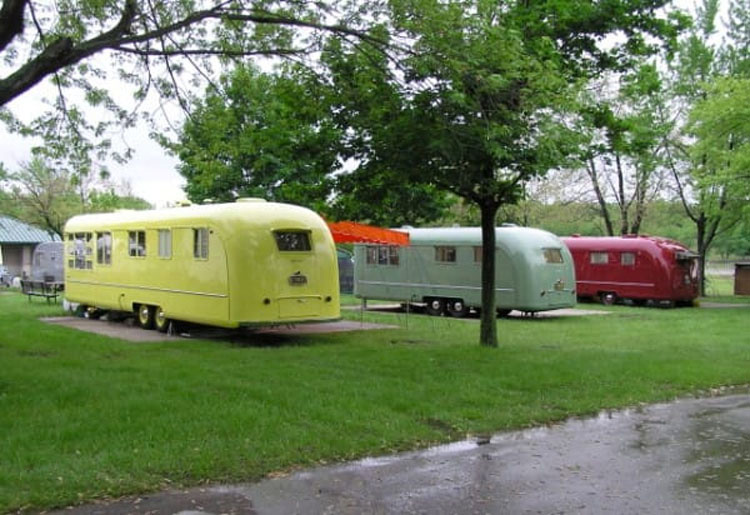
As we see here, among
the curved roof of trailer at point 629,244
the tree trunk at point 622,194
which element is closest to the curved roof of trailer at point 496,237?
the curved roof of trailer at point 629,244

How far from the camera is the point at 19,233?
50.9 m

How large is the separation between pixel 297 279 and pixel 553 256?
33.8 feet

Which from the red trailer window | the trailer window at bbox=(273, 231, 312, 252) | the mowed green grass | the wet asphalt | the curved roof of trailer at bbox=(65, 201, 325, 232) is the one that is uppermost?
the curved roof of trailer at bbox=(65, 201, 325, 232)

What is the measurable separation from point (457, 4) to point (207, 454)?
6.86m

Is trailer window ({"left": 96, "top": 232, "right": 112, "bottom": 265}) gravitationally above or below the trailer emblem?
above

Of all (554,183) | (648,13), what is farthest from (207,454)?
(554,183)

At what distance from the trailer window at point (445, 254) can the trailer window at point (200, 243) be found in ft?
31.9

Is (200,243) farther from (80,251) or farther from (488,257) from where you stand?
(80,251)

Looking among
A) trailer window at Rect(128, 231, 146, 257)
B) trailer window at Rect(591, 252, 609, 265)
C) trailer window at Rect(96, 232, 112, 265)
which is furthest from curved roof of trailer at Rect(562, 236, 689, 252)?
trailer window at Rect(96, 232, 112, 265)

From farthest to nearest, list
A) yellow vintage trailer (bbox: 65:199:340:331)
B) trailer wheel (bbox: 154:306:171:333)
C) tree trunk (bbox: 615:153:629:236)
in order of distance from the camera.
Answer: tree trunk (bbox: 615:153:629:236) → trailer wheel (bbox: 154:306:171:333) → yellow vintage trailer (bbox: 65:199:340:331)

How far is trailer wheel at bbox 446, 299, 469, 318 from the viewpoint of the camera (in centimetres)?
2328

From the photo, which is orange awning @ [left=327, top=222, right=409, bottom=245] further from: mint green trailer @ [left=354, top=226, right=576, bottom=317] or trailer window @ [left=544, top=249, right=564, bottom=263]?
trailer window @ [left=544, top=249, right=564, bottom=263]

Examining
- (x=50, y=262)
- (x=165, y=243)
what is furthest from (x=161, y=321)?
(x=50, y=262)

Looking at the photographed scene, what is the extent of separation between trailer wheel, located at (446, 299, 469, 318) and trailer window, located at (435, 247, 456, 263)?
1.29 metres
